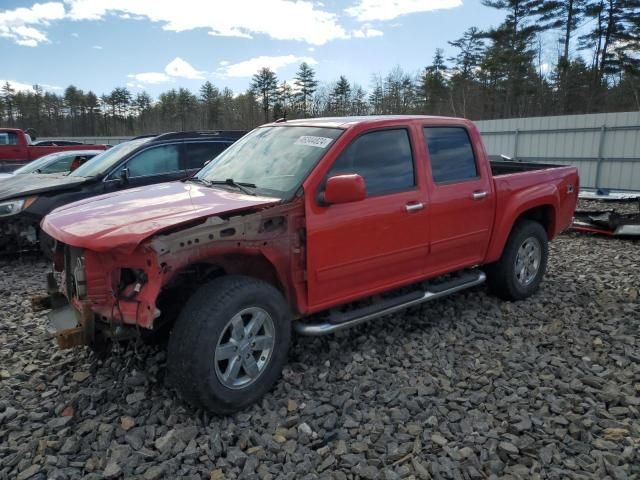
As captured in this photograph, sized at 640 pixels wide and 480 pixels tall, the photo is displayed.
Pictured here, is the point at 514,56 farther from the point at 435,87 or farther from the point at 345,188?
the point at 345,188

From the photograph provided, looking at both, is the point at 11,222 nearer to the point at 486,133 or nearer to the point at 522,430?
the point at 522,430

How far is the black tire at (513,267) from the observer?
4.98m

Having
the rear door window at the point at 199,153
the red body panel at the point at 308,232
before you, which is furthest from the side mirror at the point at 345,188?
the rear door window at the point at 199,153

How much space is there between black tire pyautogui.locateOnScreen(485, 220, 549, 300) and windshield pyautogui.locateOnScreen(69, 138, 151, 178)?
17.1ft

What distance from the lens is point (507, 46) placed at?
109ft

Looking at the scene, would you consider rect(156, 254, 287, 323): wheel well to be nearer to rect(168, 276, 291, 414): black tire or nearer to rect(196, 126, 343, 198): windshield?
rect(168, 276, 291, 414): black tire

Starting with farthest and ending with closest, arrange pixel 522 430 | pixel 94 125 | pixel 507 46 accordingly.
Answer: pixel 94 125
pixel 507 46
pixel 522 430

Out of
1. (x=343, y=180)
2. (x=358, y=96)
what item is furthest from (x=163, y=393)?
(x=358, y=96)

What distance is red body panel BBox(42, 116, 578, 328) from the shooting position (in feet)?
9.36

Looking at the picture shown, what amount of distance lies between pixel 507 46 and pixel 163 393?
118ft

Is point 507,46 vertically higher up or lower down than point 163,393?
higher up

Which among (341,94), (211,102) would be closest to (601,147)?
(341,94)

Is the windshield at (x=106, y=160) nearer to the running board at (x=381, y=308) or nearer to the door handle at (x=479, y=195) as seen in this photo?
the running board at (x=381, y=308)

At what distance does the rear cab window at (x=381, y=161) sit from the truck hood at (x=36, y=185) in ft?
15.0
